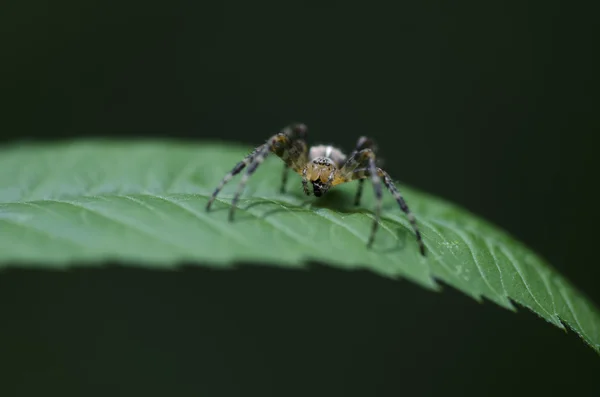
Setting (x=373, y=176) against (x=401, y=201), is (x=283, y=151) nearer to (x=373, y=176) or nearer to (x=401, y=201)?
(x=373, y=176)

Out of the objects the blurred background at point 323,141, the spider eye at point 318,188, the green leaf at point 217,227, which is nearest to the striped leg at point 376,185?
the green leaf at point 217,227

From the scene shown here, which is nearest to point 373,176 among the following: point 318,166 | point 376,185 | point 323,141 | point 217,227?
point 376,185

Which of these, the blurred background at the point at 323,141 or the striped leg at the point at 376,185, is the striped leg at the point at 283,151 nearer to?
the striped leg at the point at 376,185

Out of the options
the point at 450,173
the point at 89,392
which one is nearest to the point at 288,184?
the point at 89,392

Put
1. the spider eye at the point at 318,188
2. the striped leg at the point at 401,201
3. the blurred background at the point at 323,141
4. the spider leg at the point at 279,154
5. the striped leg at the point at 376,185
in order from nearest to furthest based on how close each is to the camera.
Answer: the striped leg at the point at 401,201 → the striped leg at the point at 376,185 → the spider leg at the point at 279,154 → the spider eye at the point at 318,188 → the blurred background at the point at 323,141

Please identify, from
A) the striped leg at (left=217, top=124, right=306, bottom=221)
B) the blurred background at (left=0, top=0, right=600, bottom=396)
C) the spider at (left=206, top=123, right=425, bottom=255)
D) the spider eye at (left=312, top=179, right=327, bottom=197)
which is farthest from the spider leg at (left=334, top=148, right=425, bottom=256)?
the blurred background at (left=0, top=0, right=600, bottom=396)
